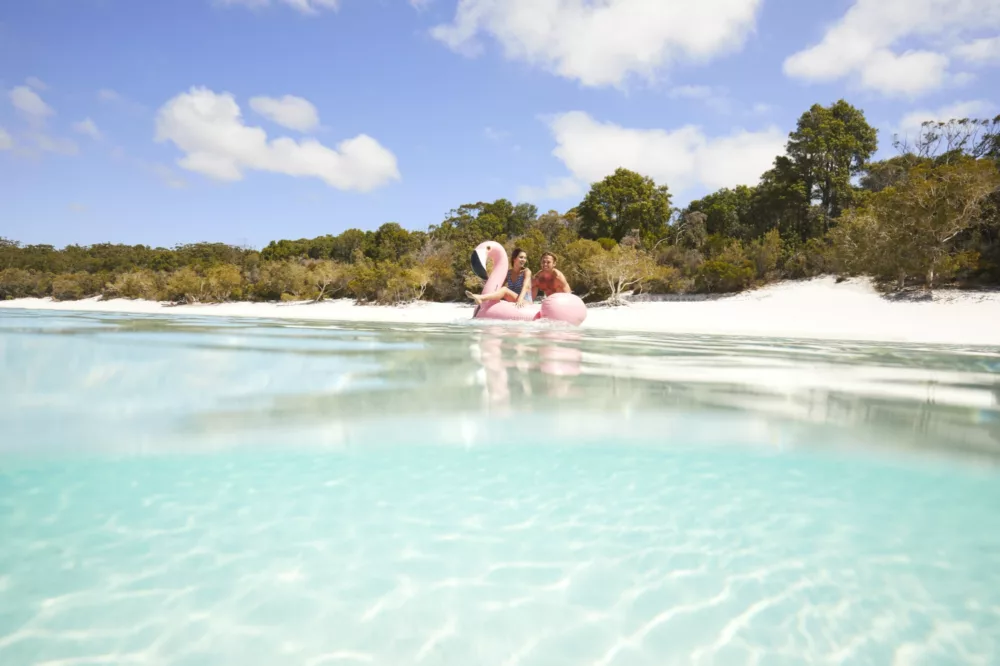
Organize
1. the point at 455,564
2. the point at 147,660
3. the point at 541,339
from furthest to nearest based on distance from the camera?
the point at 541,339 → the point at 455,564 → the point at 147,660

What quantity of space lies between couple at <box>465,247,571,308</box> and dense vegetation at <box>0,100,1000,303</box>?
1081cm

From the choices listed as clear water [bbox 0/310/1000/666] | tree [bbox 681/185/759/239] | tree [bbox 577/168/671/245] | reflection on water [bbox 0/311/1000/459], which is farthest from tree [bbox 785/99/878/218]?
clear water [bbox 0/310/1000/666]

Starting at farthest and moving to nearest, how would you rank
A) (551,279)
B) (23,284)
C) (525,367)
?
(23,284) < (551,279) < (525,367)

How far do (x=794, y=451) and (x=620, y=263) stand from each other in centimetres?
2358

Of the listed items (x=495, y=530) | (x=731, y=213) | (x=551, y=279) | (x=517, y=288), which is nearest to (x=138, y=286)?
(x=517, y=288)

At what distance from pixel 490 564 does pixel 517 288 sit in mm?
14256

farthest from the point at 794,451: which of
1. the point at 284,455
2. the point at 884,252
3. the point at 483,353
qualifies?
the point at 884,252

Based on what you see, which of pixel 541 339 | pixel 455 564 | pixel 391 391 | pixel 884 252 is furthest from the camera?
pixel 884 252

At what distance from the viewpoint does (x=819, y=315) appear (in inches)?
749

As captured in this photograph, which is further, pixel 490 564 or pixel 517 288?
pixel 517 288

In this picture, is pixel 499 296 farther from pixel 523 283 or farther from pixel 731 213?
pixel 731 213

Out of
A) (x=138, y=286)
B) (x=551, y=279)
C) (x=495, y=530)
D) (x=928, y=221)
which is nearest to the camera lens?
(x=495, y=530)

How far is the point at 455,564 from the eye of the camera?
211 centimetres

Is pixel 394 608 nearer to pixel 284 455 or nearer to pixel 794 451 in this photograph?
pixel 284 455
